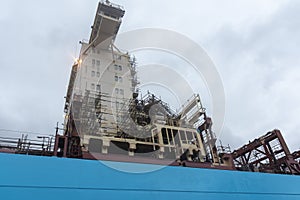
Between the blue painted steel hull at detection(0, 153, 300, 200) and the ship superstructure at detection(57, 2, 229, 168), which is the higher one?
the ship superstructure at detection(57, 2, 229, 168)

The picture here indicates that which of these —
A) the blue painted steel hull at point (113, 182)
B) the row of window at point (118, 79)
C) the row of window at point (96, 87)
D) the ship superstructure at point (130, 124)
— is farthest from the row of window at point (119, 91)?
the blue painted steel hull at point (113, 182)

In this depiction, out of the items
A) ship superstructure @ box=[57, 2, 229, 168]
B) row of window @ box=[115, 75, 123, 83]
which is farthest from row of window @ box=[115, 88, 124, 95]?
row of window @ box=[115, 75, 123, 83]

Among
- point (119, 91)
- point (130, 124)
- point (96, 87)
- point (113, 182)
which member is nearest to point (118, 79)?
point (119, 91)

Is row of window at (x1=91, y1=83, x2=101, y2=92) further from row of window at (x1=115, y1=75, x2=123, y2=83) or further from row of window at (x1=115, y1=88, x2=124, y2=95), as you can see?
row of window at (x1=115, y1=75, x2=123, y2=83)

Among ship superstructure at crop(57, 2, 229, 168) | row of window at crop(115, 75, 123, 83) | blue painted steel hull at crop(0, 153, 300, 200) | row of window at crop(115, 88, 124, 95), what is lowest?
blue painted steel hull at crop(0, 153, 300, 200)

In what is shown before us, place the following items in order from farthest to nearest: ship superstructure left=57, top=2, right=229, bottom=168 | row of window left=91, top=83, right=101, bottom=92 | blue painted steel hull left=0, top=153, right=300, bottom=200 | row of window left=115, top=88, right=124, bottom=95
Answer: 1. row of window left=115, top=88, right=124, bottom=95
2. row of window left=91, top=83, right=101, bottom=92
3. ship superstructure left=57, top=2, right=229, bottom=168
4. blue painted steel hull left=0, top=153, right=300, bottom=200

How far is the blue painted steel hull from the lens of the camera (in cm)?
857

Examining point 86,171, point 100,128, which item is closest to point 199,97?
point 100,128

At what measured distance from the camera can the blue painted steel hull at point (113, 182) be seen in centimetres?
857

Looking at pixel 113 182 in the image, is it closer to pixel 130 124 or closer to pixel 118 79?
pixel 130 124

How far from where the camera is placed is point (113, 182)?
32.7 feet

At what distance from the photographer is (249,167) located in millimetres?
17719

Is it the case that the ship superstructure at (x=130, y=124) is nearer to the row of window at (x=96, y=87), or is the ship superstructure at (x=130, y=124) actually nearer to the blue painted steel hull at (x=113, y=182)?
the row of window at (x=96, y=87)

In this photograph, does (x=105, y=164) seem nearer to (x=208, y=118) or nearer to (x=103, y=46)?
(x=208, y=118)
